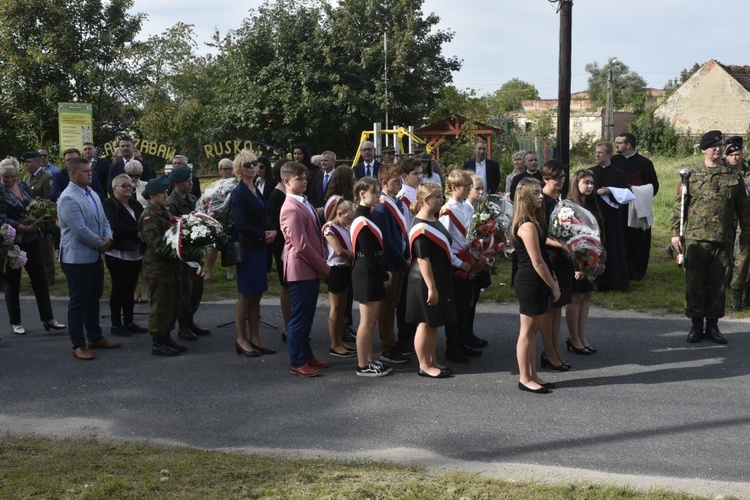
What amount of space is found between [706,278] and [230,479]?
590cm

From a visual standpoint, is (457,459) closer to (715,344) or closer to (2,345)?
(715,344)

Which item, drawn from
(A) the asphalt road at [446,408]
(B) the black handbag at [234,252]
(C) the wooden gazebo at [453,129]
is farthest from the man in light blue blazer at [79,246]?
(C) the wooden gazebo at [453,129]

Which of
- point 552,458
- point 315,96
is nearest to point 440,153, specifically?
point 315,96

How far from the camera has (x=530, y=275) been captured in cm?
696

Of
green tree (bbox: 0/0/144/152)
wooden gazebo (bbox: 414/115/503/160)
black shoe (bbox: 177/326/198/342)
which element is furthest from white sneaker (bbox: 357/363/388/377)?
green tree (bbox: 0/0/144/152)

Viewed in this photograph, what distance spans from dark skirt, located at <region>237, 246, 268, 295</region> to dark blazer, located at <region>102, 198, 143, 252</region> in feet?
5.43

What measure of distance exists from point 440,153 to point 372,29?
13.2 m

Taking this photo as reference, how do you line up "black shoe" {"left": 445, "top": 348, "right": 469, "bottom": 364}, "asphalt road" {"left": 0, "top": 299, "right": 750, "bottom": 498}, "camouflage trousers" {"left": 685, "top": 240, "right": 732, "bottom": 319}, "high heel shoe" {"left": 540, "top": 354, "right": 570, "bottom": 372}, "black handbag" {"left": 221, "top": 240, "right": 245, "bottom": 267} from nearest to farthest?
"asphalt road" {"left": 0, "top": 299, "right": 750, "bottom": 498} < "high heel shoe" {"left": 540, "top": 354, "right": 570, "bottom": 372} < "black shoe" {"left": 445, "top": 348, "right": 469, "bottom": 364} < "black handbag" {"left": 221, "top": 240, "right": 245, "bottom": 267} < "camouflage trousers" {"left": 685, "top": 240, "right": 732, "bottom": 319}

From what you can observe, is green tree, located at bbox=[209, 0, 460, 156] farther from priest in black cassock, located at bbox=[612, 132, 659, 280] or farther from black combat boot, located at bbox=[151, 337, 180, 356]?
black combat boot, located at bbox=[151, 337, 180, 356]

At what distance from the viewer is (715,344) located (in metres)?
8.42

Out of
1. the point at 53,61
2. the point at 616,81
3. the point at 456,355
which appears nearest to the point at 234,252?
the point at 456,355

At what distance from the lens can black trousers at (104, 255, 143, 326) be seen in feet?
30.5

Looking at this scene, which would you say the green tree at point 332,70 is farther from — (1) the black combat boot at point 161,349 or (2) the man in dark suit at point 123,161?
(1) the black combat boot at point 161,349

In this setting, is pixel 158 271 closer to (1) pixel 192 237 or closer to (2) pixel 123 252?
(1) pixel 192 237
